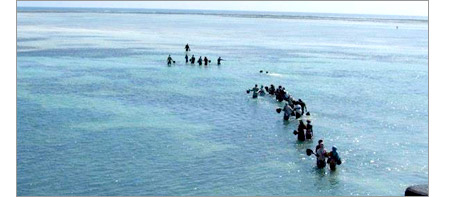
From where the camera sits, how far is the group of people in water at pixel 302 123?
77.4 feet

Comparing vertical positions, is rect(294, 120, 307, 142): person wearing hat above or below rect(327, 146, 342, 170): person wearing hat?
above

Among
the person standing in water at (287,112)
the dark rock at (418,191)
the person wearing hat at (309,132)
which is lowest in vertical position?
the dark rock at (418,191)

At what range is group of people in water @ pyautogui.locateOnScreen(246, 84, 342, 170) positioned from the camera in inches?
928

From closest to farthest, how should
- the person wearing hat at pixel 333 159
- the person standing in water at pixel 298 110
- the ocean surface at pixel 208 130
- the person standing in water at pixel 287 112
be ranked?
the ocean surface at pixel 208 130, the person wearing hat at pixel 333 159, the person standing in water at pixel 287 112, the person standing in water at pixel 298 110

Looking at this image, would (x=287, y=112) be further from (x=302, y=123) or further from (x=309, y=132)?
(x=302, y=123)

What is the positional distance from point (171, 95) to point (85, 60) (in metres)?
26.9

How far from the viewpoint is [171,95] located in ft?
136

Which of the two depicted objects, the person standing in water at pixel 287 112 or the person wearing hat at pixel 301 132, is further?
the person standing in water at pixel 287 112

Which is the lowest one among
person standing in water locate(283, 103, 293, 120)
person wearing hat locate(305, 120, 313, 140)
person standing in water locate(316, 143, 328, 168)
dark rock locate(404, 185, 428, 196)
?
dark rock locate(404, 185, 428, 196)

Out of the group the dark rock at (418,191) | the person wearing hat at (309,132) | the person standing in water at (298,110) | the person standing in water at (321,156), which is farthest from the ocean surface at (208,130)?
the dark rock at (418,191)

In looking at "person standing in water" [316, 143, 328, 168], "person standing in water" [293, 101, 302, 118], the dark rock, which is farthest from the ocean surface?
the dark rock

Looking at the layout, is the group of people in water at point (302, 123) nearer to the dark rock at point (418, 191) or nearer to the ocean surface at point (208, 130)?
the ocean surface at point (208, 130)

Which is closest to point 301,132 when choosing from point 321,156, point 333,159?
point 321,156

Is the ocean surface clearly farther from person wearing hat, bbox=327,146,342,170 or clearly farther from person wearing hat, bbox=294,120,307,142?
person wearing hat, bbox=294,120,307,142
